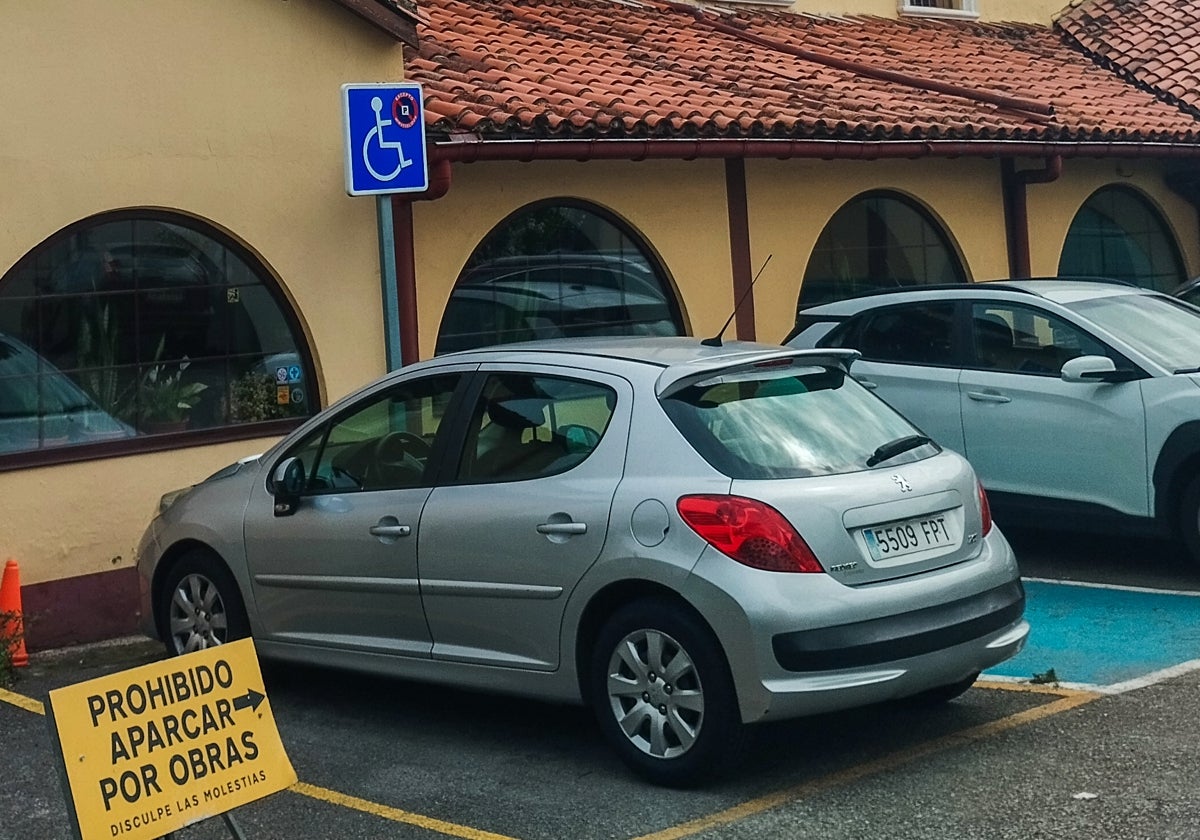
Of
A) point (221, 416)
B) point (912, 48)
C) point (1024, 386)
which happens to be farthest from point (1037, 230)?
point (221, 416)

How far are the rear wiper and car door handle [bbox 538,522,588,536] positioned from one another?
1.07 meters

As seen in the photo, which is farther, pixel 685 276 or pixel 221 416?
pixel 685 276

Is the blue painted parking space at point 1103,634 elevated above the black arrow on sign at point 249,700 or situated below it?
below

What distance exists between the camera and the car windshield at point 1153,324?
8.84m

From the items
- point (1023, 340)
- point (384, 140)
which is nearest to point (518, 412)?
point (384, 140)

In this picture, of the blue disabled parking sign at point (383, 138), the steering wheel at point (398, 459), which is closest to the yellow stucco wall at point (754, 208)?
the blue disabled parking sign at point (383, 138)

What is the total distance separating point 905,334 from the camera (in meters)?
9.91

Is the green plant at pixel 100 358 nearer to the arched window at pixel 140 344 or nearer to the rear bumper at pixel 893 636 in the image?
the arched window at pixel 140 344

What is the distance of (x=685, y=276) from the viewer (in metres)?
11.7

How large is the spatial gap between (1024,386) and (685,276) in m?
3.28

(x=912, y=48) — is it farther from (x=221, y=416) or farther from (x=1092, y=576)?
(x=221, y=416)

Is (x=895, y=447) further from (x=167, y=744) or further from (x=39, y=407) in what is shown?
(x=39, y=407)

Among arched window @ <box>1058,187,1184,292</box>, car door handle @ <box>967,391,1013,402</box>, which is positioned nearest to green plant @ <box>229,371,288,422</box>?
car door handle @ <box>967,391,1013,402</box>

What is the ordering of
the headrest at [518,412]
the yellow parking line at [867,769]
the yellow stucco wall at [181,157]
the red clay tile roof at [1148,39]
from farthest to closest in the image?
the red clay tile roof at [1148,39] < the yellow stucco wall at [181,157] < the headrest at [518,412] < the yellow parking line at [867,769]
